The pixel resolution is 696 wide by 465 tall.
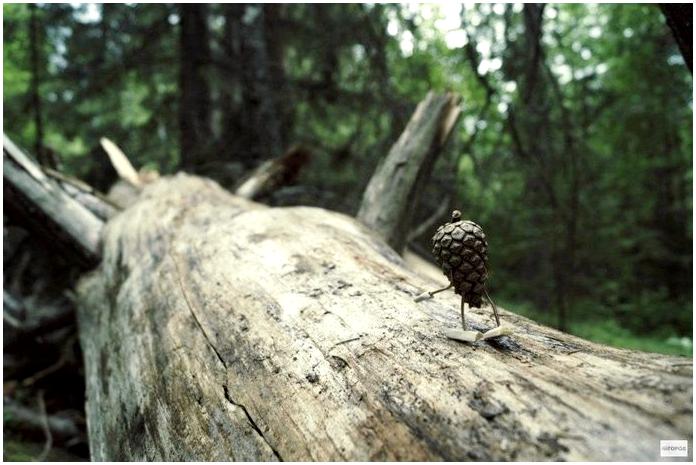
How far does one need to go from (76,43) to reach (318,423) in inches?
286

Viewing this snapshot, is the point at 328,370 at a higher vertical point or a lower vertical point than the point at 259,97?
lower

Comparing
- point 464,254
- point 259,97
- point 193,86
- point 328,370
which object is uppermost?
point 193,86

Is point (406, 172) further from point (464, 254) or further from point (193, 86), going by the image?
point (193, 86)

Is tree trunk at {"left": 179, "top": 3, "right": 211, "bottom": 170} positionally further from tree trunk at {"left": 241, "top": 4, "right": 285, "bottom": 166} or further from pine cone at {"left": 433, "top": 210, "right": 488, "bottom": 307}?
pine cone at {"left": 433, "top": 210, "right": 488, "bottom": 307}

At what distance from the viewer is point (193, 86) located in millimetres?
6383

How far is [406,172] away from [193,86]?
13.7 feet

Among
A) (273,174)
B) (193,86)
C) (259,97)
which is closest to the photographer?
(273,174)

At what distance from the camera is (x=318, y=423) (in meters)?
1.19

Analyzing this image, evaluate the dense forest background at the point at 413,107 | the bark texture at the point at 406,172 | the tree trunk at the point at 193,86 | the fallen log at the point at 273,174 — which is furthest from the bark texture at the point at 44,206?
the tree trunk at the point at 193,86

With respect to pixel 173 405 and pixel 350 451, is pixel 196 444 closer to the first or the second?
pixel 173 405

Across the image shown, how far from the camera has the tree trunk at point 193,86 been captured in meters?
6.31

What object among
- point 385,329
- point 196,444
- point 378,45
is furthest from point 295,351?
point 378,45

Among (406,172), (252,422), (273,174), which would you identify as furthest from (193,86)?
(252,422)

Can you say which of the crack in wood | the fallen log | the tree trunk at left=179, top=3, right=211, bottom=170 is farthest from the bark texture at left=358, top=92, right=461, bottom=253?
the tree trunk at left=179, top=3, right=211, bottom=170
